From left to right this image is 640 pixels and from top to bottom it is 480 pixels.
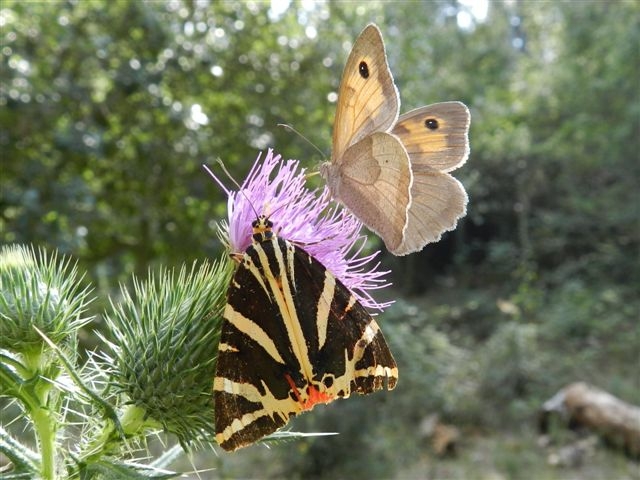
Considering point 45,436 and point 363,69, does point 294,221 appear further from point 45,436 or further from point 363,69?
point 45,436

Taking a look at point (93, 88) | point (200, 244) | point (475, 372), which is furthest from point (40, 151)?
point (475, 372)

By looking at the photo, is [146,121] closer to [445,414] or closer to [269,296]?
[269,296]

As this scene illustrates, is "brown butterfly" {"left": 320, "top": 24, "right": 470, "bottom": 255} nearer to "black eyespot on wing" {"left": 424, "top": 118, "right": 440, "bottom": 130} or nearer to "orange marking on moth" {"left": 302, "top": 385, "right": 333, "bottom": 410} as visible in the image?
"black eyespot on wing" {"left": 424, "top": 118, "right": 440, "bottom": 130}

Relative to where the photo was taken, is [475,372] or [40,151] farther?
[475,372]

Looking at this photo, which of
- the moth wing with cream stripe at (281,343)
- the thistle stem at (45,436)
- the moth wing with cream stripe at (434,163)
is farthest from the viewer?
the moth wing with cream stripe at (434,163)

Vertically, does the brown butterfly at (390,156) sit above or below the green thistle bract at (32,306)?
above

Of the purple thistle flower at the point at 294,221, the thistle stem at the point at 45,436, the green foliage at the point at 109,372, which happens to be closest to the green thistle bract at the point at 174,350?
Result: the green foliage at the point at 109,372

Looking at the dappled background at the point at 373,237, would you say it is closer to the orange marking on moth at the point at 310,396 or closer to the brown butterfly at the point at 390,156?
the brown butterfly at the point at 390,156

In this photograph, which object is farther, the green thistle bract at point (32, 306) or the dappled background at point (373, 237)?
the dappled background at point (373, 237)

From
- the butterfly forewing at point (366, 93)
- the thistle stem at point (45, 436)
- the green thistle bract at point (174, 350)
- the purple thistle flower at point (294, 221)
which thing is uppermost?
the butterfly forewing at point (366, 93)
